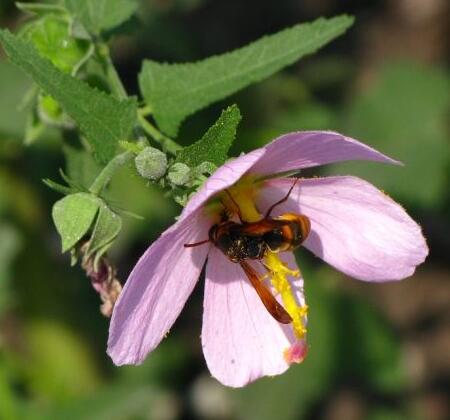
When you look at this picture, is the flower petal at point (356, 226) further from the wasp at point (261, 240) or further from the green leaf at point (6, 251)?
the green leaf at point (6, 251)

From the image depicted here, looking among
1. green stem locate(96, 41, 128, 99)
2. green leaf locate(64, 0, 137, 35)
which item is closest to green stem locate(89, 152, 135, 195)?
green stem locate(96, 41, 128, 99)

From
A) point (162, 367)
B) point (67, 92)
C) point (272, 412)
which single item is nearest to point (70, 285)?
point (162, 367)

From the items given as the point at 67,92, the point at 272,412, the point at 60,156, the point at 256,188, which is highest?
the point at 67,92

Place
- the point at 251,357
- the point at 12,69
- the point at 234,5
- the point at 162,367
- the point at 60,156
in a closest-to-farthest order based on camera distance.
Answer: the point at 251,357 → the point at 12,69 → the point at 60,156 → the point at 162,367 → the point at 234,5

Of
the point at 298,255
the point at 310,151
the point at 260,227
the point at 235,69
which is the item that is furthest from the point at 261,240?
the point at 298,255

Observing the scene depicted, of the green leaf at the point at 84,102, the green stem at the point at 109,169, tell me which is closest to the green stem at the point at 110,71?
the green leaf at the point at 84,102

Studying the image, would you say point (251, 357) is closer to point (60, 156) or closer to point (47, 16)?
point (47, 16)
